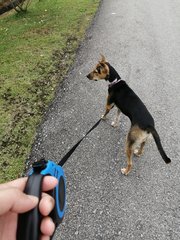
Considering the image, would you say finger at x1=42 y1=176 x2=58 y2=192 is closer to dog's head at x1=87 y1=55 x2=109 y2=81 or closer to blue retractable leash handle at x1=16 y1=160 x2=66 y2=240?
blue retractable leash handle at x1=16 y1=160 x2=66 y2=240

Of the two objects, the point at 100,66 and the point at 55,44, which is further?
the point at 55,44

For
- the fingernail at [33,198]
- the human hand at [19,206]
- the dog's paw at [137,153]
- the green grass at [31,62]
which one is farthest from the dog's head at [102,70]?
the fingernail at [33,198]

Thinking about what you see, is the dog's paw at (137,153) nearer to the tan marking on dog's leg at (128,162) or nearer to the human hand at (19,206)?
the tan marking on dog's leg at (128,162)

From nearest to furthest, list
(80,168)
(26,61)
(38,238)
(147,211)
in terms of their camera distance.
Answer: (38,238) → (147,211) → (80,168) → (26,61)

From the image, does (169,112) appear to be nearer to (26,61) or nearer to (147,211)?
(147,211)

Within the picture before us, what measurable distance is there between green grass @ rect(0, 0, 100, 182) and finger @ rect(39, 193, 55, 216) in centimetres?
305

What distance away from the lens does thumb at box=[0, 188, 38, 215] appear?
1.62 meters

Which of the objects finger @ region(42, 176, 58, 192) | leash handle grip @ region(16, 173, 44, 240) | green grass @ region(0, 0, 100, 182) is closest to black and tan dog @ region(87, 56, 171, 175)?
green grass @ region(0, 0, 100, 182)

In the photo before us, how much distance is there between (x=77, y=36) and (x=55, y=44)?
836mm

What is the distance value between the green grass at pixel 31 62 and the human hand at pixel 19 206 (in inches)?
116

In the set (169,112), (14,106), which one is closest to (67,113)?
(14,106)

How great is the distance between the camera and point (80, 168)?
4816 millimetres

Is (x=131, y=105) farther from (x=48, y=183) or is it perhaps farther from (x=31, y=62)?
(x=31, y=62)

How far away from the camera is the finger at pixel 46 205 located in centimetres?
169
